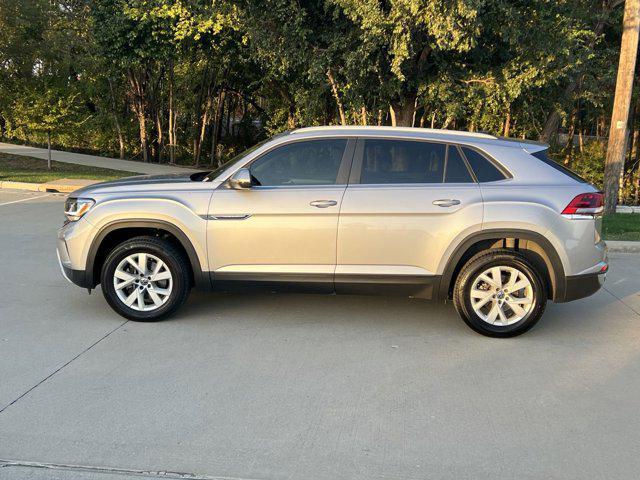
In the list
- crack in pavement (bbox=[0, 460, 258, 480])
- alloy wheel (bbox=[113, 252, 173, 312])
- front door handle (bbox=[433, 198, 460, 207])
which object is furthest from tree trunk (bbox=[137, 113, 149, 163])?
crack in pavement (bbox=[0, 460, 258, 480])

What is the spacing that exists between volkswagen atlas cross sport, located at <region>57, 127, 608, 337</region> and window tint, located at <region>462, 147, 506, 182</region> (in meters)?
0.01

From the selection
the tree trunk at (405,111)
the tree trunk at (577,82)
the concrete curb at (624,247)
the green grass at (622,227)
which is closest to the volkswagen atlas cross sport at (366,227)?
the concrete curb at (624,247)

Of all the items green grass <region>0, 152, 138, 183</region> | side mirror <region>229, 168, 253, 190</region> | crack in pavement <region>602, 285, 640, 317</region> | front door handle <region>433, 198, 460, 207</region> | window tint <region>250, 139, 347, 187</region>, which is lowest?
crack in pavement <region>602, 285, 640, 317</region>

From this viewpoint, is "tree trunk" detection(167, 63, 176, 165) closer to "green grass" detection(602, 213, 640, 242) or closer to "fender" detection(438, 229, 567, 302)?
"green grass" detection(602, 213, 640, 242)

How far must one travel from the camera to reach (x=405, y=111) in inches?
535

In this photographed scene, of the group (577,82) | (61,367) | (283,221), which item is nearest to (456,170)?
(283,221)

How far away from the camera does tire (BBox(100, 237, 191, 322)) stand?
213 inches

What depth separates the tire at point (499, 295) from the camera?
5203 mm

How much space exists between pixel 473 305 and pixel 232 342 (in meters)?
2.13

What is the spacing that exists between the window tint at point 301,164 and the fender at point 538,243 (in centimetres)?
128

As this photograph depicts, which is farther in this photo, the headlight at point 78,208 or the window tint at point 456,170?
the headlight at point 78,208

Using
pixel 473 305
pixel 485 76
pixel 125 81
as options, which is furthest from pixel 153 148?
pixel 473 305

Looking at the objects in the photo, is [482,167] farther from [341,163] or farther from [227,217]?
[227,217]

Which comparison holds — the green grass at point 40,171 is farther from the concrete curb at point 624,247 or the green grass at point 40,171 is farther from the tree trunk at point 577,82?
the concrete curb at point 624,247
